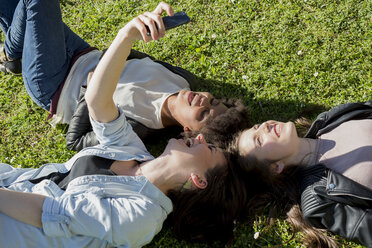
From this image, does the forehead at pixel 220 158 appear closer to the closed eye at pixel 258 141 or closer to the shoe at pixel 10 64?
the closed eye at pixel 258 141

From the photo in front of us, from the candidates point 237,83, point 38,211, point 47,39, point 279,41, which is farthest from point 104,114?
point 279,41

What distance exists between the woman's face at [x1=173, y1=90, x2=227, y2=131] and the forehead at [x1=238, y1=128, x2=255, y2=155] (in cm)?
52

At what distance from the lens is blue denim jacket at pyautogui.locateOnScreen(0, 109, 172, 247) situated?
3.03m

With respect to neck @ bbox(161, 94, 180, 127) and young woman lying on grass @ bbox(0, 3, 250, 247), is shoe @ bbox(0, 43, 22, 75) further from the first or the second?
neck @ bbox(161, 94, 180, 127)

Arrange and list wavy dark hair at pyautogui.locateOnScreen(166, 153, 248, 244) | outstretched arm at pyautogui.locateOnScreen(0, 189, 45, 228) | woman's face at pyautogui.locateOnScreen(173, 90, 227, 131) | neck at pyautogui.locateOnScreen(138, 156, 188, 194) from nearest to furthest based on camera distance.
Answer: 1. outstretched arm at pyautogui.locateOnScreen(0, 189, 45, 228)
2. neck at pyautogui.locateOnScreen(138, 156, 188, 194)
3. wavy dark hair at pyautogui.locateOnScreen(166, 153, 248, 244)
4. woman's face at pyautogui.locateOnScreen(173, 90, 227, 131)

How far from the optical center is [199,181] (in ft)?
11.2

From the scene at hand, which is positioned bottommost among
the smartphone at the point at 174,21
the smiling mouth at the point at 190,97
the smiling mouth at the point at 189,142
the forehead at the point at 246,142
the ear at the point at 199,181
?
the ear at the point at 199,181

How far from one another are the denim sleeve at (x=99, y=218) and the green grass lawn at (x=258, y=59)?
909 millimetres

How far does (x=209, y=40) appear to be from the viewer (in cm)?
527

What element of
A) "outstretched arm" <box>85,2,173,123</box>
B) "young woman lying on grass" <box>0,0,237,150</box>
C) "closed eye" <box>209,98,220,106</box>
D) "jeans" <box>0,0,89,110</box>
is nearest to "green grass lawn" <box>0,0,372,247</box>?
"young woman lying on grass" <box>0,0,237,150</box>

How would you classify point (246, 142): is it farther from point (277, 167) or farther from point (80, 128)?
point (80, 128)

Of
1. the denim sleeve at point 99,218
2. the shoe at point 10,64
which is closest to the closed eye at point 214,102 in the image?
the denim sleeve at point 99,218

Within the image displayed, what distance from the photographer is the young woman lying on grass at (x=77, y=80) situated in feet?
14.2

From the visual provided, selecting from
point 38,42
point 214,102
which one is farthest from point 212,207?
point 38,42
